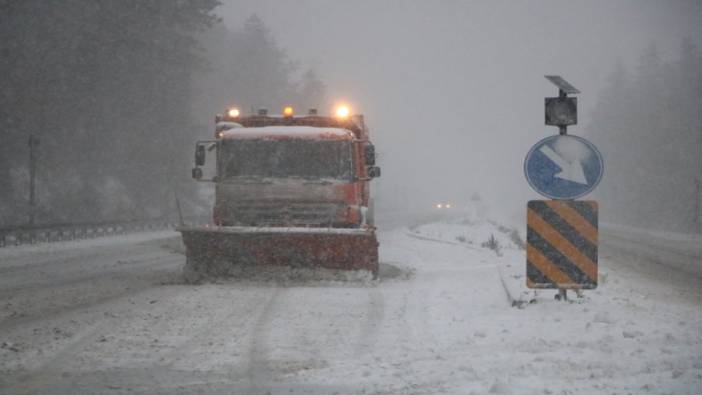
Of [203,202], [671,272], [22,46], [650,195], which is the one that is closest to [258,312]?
[671,272]

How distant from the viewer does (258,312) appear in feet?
25.5

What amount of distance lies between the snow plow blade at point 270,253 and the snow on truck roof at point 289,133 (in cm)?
216

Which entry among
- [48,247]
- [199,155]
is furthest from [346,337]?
[48,247]

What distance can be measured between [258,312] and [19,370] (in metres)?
3.17

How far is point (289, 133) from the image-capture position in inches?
472

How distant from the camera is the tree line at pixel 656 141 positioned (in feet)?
158

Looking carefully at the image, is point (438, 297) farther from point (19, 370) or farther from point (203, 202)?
point (203, 202)

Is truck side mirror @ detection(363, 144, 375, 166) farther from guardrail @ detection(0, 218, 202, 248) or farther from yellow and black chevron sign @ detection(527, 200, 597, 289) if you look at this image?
guardrail @ detection(0, 218, 202, 248)

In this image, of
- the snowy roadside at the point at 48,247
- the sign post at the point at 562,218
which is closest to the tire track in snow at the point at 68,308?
the snowy roadside at the point at 48,247

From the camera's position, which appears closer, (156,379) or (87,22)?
(156,379)

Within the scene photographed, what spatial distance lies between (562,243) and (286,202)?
16.4ft

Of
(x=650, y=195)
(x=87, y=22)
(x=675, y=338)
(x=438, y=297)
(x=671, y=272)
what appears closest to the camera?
(x=675, y=338)

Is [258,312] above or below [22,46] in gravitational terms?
below

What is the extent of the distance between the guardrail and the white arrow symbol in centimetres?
1485
